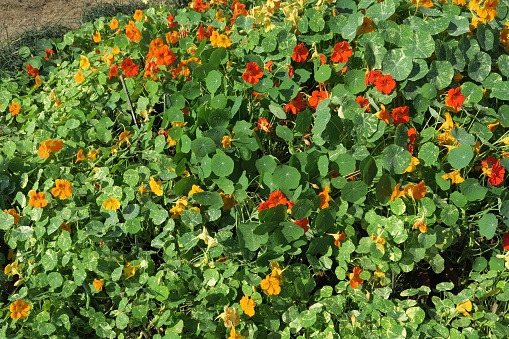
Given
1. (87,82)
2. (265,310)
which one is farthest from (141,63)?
(265,310)

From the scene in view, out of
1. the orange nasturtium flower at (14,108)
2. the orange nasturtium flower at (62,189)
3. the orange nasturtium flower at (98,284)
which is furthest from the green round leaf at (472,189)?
the orange nasturtium flower at (14,108)

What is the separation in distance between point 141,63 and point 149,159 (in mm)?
953

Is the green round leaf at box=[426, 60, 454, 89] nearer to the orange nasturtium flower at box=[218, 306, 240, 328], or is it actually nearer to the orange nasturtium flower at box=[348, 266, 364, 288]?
the orange nasturtium flower at box=[348, 266, 364, 288]

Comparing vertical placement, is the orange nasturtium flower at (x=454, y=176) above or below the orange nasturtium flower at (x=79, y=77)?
below

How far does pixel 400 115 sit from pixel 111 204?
123cm

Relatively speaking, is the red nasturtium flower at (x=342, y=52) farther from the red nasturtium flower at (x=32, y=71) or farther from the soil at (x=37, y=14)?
the soil at (x=37, y=14)

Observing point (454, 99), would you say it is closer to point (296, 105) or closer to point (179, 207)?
point (296, 105)

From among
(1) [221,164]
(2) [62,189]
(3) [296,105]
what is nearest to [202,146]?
(1) [221,164]

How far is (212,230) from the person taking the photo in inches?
96.7

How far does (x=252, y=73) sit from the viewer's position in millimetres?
2514

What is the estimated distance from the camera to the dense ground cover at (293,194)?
218cm

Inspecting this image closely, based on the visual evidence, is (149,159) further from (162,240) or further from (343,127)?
(343,127)

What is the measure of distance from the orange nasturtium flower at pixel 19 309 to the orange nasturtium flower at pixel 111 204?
469 millimetres

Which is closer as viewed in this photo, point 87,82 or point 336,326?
point 336,326
